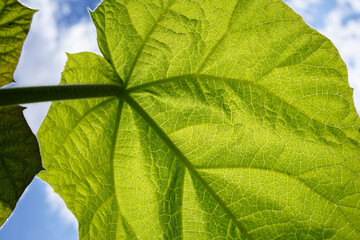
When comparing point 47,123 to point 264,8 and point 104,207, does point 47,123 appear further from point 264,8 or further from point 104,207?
point 264,8

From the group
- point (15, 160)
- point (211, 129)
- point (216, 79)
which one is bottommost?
point (15, 160)

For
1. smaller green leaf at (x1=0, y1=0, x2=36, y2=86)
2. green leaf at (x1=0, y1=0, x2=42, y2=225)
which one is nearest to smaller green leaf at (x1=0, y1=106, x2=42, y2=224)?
green leaf at (x1=0, y1=0, x2=42, y2=225)

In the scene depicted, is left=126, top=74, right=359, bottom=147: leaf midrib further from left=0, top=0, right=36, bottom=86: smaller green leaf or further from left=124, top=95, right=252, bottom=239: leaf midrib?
left=0, top=0, right=36, bottom=86: smaller green leaf

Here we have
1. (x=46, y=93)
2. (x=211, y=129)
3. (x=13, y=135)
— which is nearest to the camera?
(x=46, y=93)

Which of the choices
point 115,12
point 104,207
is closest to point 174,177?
point 104,207

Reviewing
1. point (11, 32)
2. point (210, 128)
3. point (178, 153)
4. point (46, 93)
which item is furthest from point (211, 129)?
point (11, 32)

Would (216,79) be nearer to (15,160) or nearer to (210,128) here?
(210,128)

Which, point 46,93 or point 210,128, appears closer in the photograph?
point 46,93
